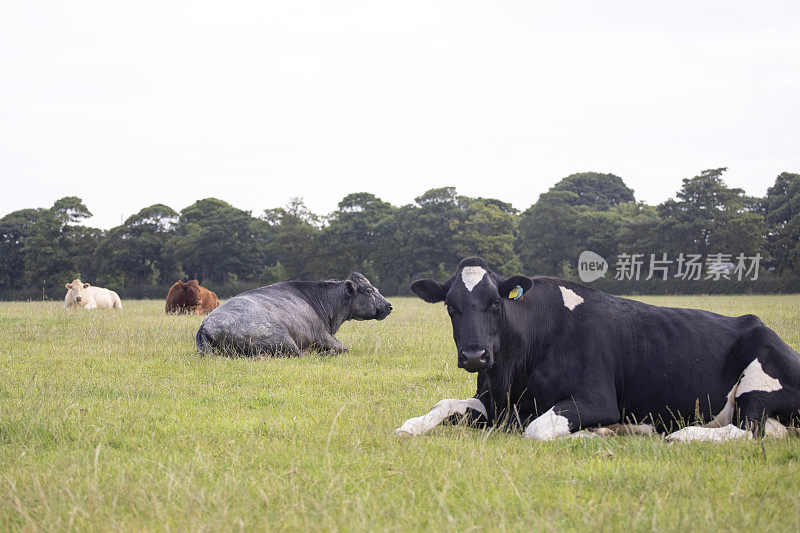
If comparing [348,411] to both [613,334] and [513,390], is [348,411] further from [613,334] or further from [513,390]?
[613,334]

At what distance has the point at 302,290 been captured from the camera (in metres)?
13.8

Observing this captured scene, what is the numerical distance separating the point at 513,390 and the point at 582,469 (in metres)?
1.79

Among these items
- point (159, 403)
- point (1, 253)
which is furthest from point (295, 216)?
point (159, 403)

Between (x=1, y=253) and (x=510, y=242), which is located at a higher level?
(x=510, y=242)

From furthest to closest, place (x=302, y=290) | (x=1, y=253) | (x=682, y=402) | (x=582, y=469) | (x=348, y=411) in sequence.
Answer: (x=1, y=253) < (x=302, y=290) < (x=348, y=411) < (x=682, y=402) < (x=582, y=469)

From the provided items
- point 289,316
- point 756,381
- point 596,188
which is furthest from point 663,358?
point 596,188

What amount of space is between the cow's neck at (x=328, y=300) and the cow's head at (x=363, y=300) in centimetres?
13

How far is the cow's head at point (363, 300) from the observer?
14.1 meters

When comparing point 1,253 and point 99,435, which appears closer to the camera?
point 99,435

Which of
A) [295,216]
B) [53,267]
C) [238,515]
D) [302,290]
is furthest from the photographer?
[295,216]

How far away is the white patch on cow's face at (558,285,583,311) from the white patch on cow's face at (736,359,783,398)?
1586 mm

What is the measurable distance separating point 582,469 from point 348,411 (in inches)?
108

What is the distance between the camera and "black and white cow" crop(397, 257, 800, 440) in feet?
19.9

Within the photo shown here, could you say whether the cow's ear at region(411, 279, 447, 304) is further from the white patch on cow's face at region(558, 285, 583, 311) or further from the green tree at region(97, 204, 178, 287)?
the green tree at region(97, 204, 178, 287)
